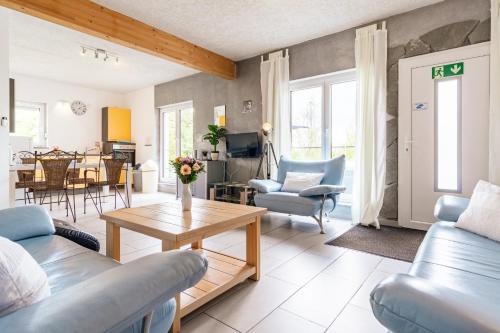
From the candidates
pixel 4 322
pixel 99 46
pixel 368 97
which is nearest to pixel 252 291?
pixel 4 322

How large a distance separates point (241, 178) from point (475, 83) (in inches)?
142

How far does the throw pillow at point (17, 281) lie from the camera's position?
64 centimetres

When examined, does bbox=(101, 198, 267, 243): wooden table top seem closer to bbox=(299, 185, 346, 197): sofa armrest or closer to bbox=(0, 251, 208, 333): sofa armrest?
bbox=(0, 251, 208, 333): sofa armrest

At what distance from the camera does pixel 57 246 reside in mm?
1436

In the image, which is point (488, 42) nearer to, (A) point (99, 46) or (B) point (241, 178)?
(B) point (241, 178)

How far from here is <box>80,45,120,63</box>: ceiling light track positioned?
436 cm

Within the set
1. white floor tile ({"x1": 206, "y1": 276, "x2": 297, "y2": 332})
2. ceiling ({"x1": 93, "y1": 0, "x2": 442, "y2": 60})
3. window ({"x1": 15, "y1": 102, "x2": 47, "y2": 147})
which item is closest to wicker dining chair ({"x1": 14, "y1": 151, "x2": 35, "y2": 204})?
window ({"x1": 15, "y1": 102, "x2": 47, "y2": 147})

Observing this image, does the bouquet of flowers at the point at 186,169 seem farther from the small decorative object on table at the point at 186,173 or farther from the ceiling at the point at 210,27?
the ceiling at the point at 210,27

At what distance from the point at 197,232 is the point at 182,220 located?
10.8 inches

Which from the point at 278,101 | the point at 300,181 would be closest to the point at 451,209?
the point at 300,181

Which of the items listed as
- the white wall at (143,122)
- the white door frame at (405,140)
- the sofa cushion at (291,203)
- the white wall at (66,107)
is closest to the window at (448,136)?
the white door frame at (405,140)

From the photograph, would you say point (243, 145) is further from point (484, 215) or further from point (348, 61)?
point (484, 215)

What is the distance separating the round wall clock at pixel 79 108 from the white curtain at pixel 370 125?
6.37 metres

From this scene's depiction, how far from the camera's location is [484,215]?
167cm
